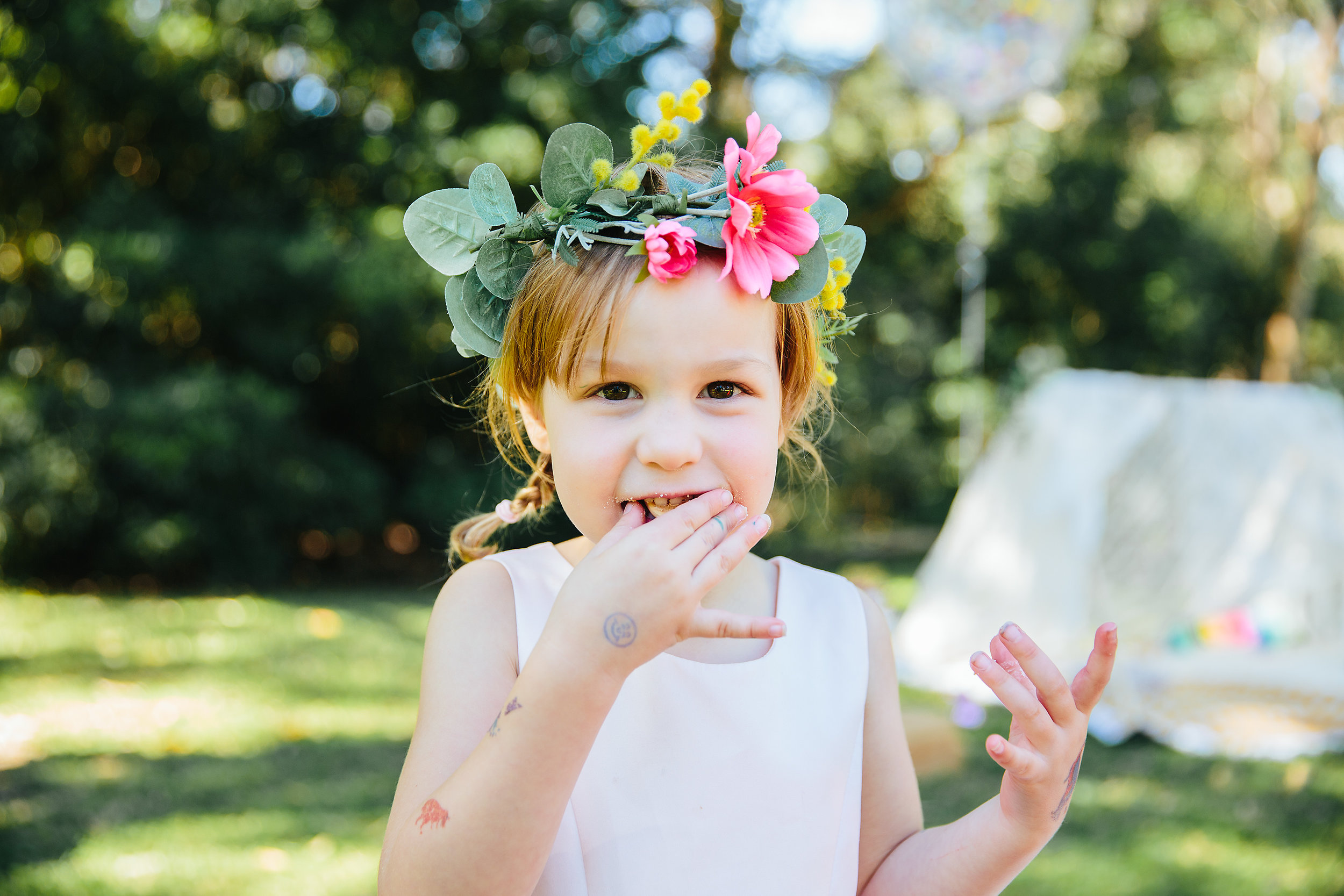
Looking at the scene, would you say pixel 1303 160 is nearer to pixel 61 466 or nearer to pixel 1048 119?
pixel 1048 119

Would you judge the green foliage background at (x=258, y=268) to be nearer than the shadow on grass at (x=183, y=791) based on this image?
No

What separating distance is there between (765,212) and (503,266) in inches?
14.1

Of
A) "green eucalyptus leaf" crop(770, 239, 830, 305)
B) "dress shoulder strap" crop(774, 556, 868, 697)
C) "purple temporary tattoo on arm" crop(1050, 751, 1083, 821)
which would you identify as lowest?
"purple temporary tattoo on arm" crop(1050, 751, 1083, 821)

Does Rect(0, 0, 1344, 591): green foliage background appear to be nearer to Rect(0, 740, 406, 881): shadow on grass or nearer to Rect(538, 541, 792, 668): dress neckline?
Rect(0, 740, 406, 881): shadow on grass

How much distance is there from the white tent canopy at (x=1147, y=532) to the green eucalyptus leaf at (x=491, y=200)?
Result: 16.1ft

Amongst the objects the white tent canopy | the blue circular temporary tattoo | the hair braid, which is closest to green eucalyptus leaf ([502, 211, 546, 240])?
the hair braid

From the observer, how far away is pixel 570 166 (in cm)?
134

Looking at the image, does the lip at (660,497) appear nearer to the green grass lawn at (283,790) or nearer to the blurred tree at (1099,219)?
the green grass lawn at (283,790)

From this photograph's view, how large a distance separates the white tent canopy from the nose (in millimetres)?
4879

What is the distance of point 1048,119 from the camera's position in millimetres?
13648

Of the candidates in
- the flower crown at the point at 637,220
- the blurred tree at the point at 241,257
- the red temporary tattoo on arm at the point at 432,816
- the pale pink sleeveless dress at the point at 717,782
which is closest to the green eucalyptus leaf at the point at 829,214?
the flower crown at the point at 637,220

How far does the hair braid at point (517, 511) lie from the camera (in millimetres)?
1619

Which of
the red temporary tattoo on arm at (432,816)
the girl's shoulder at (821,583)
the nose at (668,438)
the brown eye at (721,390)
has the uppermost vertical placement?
the brown eye at (721,390)

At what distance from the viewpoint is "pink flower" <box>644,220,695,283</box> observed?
1206 mm
